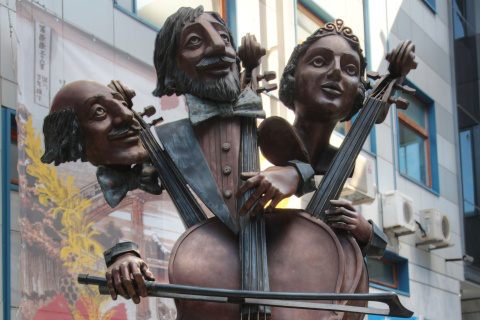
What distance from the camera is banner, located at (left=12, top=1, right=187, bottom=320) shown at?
14.4 ft

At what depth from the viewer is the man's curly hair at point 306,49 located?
2.57 metres

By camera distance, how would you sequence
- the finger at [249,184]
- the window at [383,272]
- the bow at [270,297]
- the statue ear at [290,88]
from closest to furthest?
1. the bow at [270,297]
2. the finger at [249,184]
3. the statue ear at [290,88]
4. the window at [383,272]

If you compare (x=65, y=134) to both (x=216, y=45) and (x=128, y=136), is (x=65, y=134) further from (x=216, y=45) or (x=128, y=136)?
(x=216, y=45)

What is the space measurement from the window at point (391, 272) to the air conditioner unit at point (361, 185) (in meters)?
1.00

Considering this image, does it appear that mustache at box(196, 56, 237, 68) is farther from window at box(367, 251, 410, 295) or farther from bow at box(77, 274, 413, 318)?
window at box(367, 251, 410, 295)

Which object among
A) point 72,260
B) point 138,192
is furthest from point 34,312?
point 138,192

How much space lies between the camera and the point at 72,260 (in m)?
4.57

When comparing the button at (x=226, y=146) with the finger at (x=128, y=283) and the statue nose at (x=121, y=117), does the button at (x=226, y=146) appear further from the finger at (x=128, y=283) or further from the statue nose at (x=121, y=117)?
the finger at (x=128, y=283)

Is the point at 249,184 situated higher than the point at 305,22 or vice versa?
the point at 305,22

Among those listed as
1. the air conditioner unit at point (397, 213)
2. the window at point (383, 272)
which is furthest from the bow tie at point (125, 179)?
the window at point (383, 272)

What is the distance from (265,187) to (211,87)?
1.27 ft

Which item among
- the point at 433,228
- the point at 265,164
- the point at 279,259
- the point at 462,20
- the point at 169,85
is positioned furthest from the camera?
the point at 462,20

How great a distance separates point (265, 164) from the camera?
5730mm

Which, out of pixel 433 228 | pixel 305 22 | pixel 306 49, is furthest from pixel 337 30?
pixel 433 228
